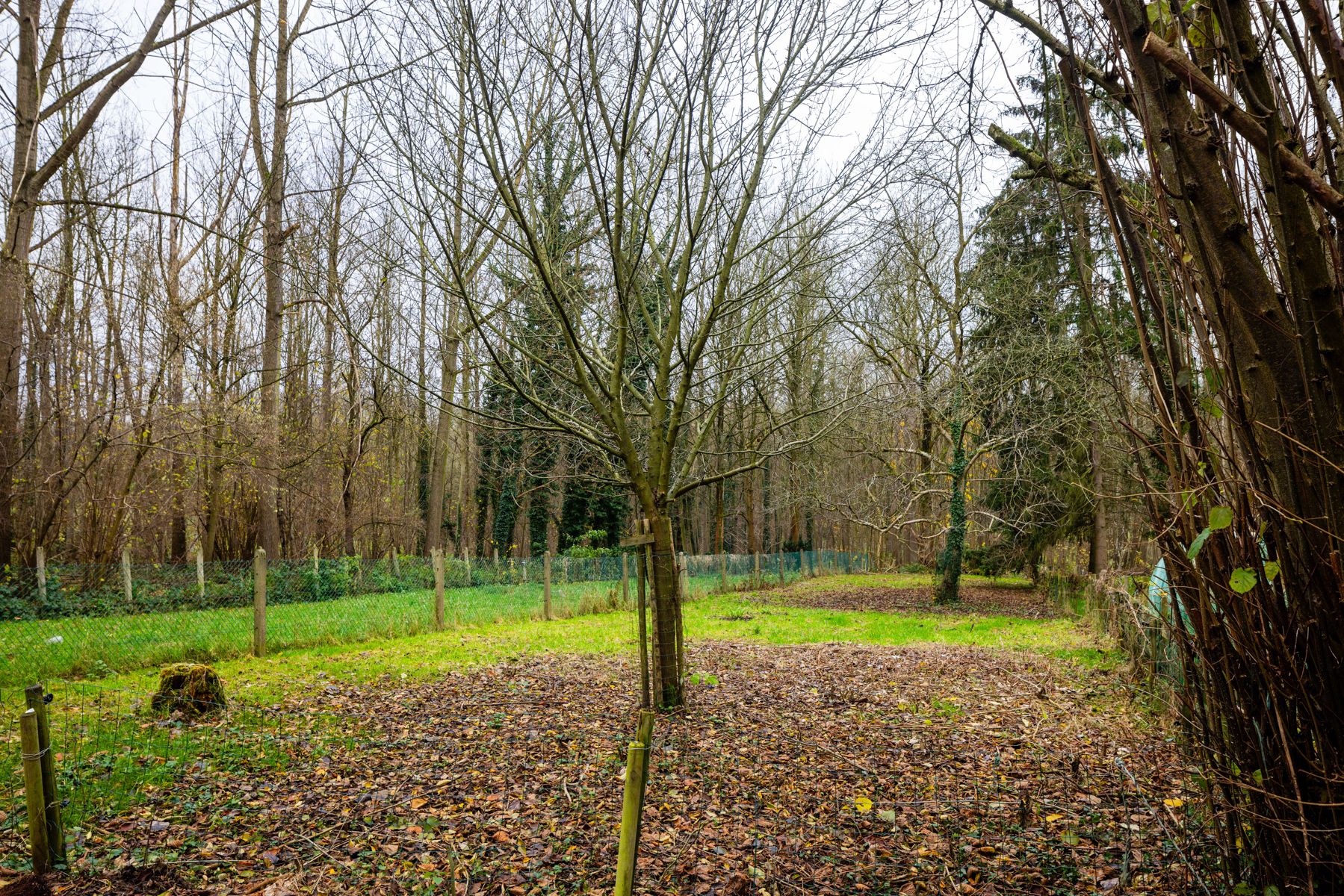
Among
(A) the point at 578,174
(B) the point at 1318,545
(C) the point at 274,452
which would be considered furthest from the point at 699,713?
(C) the point at 274,452

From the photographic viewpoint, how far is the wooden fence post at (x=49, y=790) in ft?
10.7

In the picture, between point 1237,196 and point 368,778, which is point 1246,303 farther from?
point 368,778

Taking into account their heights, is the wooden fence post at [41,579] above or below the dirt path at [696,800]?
above

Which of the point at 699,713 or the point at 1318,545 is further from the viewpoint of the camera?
the point at 699,713

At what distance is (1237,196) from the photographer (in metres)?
1.72

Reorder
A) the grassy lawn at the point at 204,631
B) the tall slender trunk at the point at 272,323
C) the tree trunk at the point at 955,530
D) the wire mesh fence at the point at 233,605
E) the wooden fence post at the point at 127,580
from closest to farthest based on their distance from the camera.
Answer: the grassy lawn at the point at 204,631
the wire mesh fence at the point at 233,605
the wooden fence post at the point at 127,580
the tall slender trunk at the point at 272,323
the tree trunk at the point at 955,530

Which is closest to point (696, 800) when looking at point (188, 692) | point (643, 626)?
point (643, 626)

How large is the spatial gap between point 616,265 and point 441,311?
977cm

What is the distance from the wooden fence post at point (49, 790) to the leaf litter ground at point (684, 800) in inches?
6.6

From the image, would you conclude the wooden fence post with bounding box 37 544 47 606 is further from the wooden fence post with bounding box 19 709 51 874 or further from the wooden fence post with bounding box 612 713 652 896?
the wooden fence post with bounding box 612 713 652 896

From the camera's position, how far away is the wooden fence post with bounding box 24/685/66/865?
3250 millimetres

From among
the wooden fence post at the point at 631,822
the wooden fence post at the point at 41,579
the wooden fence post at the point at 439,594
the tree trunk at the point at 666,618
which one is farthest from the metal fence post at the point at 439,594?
the wooden fence post at the point at 631,822

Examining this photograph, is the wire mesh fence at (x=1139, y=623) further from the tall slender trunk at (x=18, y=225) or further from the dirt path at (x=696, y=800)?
the tall slender trunk at (x=18, y=225)

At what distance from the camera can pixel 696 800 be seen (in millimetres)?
4457
